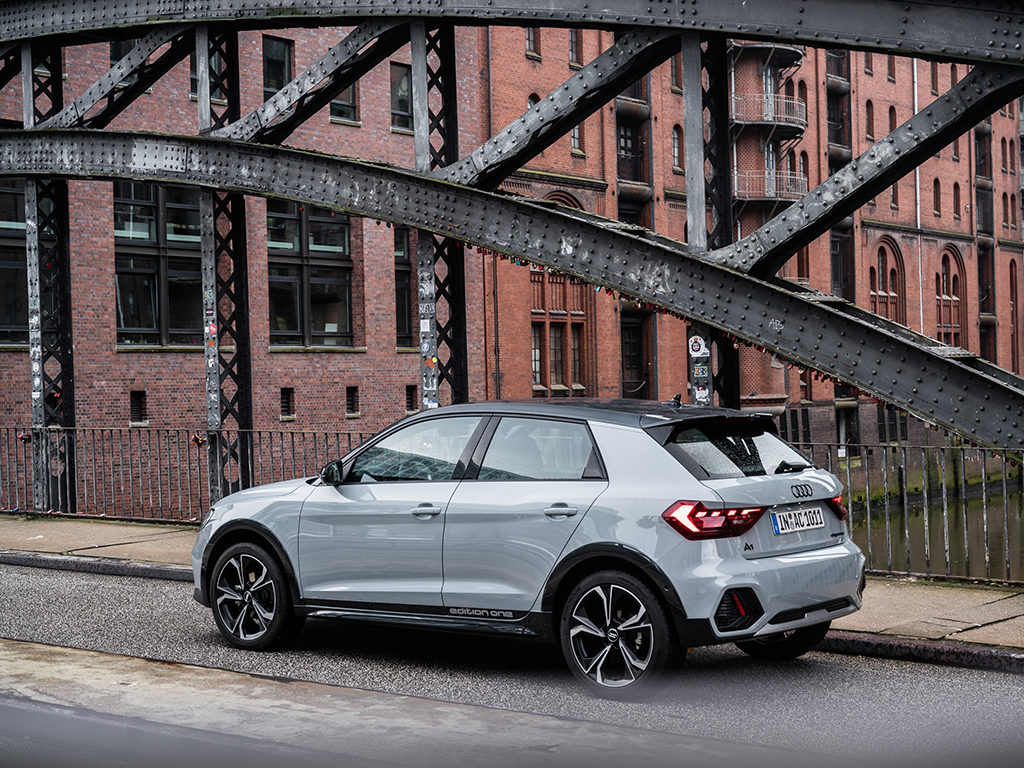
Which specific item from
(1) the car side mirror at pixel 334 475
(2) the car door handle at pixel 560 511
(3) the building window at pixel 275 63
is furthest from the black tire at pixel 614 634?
(3) the building window at pixel 275 63

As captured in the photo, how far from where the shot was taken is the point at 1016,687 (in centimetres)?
759

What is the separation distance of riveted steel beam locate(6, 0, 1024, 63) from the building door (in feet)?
94.8

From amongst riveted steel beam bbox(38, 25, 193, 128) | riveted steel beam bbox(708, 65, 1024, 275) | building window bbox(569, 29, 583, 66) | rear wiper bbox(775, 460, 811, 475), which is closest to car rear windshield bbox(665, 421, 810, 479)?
rear wiper bbox(775, 460, 811, 475)

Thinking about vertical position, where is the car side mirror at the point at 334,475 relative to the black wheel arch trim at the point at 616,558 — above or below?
above

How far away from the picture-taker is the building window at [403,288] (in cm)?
3706

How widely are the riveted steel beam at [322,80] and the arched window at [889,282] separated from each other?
4224 centimetres

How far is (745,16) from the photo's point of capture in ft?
38.7

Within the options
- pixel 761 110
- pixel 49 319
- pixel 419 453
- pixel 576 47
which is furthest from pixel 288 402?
pixel 419 453

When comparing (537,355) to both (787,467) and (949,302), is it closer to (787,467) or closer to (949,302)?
(949,302)

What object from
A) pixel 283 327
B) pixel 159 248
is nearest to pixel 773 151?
pixel 283 327

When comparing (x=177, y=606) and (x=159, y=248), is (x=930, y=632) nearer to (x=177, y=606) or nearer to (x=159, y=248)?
(x=177, y=606)

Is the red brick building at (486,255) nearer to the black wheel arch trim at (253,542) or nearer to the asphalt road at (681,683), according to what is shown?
the asphalt road at (681,683)

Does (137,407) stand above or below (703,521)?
above

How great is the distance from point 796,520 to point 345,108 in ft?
96.6
